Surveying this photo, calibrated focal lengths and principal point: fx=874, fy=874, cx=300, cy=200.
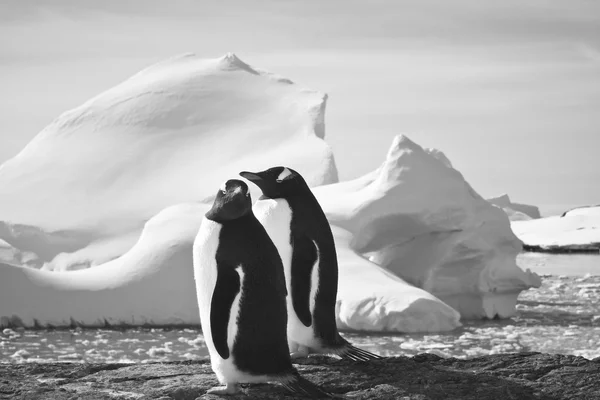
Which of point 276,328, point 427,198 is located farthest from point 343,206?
point 276,328

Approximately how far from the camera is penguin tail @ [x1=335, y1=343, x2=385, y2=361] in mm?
4176

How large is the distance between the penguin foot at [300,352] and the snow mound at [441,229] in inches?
295

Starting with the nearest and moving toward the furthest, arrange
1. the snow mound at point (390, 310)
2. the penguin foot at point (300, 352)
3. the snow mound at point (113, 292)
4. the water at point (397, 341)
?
the penguin foot at point (300, 352) < the water at point (397, 341) < the snow mound at point (390, 310) < the snow mound at point (113, 292)

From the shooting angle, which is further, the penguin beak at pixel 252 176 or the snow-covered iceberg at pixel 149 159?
the snow-covered iceberg at pixel 149 159

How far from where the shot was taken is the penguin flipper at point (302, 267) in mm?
4305

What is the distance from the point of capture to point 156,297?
10.5 meters

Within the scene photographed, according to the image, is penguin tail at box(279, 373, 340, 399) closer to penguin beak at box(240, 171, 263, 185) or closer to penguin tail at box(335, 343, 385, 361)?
penguin tail at box(335, 343, 385, 361)

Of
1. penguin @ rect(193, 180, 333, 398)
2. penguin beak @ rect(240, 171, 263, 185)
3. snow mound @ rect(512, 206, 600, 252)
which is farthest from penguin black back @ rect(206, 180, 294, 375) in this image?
snow mound @ rect(512, 206, 600, 252)

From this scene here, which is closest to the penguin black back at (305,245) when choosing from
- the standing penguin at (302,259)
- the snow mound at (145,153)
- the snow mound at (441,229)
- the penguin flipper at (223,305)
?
the standing penguin at (302,259)

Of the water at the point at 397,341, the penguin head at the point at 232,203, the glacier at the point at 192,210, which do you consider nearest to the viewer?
the penguin head at the point at 232,203

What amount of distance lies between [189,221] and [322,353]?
292 inches

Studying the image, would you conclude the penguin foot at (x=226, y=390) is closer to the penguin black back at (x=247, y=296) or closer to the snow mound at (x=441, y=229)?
the penguin black back at (x=247, y=296)

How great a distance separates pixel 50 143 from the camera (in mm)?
21156

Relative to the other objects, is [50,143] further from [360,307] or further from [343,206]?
[360,307]
